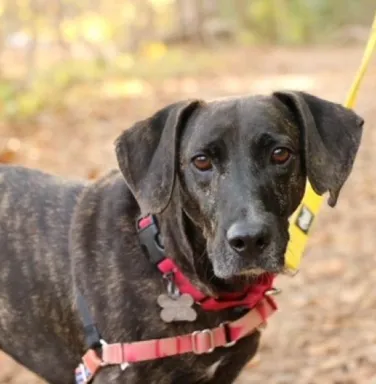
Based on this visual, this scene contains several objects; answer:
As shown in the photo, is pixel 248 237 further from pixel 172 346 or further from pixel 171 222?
pixel 172 346

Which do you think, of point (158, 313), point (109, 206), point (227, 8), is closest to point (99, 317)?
point (158, 313)

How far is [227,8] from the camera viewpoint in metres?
32.9

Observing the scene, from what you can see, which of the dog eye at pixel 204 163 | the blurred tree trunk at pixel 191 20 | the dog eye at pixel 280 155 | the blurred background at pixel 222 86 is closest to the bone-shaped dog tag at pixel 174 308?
the dog eye at pixel 204 163

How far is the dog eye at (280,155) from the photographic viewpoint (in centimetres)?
329

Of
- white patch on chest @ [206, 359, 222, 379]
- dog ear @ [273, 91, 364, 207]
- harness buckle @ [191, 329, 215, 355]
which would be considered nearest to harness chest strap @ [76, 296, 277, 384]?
harness buckle @ [191, 329, 215, 355]

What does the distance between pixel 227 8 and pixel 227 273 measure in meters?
30.7

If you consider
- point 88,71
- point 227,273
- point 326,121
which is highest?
point 326,121

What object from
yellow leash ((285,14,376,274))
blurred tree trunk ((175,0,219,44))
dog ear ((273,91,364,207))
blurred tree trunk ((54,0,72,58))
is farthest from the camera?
blurred tree trunk ((175,0,219,44))

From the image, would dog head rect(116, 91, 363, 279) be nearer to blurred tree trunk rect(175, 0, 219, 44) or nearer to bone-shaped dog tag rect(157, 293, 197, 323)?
bone-shaped dog tag rect(157, 293, 197, 323)

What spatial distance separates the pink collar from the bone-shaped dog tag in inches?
1.7

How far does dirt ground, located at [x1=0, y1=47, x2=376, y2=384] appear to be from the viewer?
505 cm

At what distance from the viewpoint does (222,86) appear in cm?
1767

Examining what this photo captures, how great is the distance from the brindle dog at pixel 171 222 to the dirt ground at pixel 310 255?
145 centimetres

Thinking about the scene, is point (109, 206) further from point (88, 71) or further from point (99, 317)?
point (88, 71)
